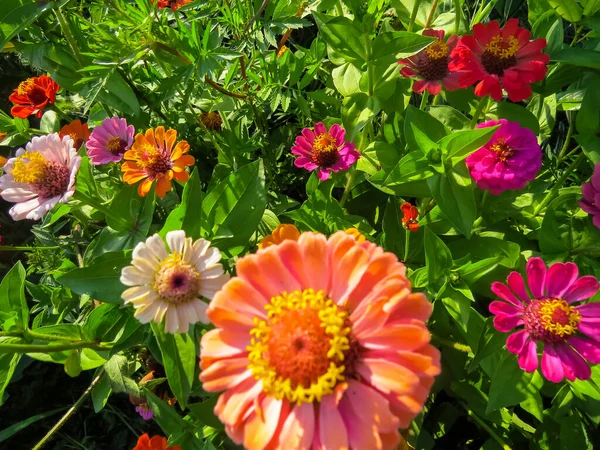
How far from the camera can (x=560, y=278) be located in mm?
1030

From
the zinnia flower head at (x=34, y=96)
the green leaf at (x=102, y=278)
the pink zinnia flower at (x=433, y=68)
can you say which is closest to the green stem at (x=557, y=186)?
the pink zinnia flower at (x=433, y=68)

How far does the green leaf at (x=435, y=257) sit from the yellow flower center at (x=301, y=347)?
47 centimetres

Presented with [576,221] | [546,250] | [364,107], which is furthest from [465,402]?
[364,107]

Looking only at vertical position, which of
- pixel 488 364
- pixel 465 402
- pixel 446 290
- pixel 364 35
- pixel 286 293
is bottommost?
pixel 465 402

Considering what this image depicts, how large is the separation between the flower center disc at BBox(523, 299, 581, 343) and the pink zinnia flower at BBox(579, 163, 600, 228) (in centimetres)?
28

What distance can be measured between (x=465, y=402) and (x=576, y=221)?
69cm

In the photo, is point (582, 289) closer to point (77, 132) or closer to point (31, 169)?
point (31, 169)

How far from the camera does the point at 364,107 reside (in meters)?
1.42

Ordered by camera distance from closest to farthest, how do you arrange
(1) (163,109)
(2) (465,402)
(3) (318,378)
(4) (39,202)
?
(3) (318,378)
(4) (39,202)
(2) (465,402)
(1) (163,109)

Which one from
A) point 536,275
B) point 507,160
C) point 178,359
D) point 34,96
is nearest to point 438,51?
point 507,160

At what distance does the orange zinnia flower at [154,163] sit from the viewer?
1278mm

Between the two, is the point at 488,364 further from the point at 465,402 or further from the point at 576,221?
the point at 576,221

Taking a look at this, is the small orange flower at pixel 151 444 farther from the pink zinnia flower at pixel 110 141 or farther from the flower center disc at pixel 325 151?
the flower center disc at pixel 325 151

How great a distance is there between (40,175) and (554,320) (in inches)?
48.2
